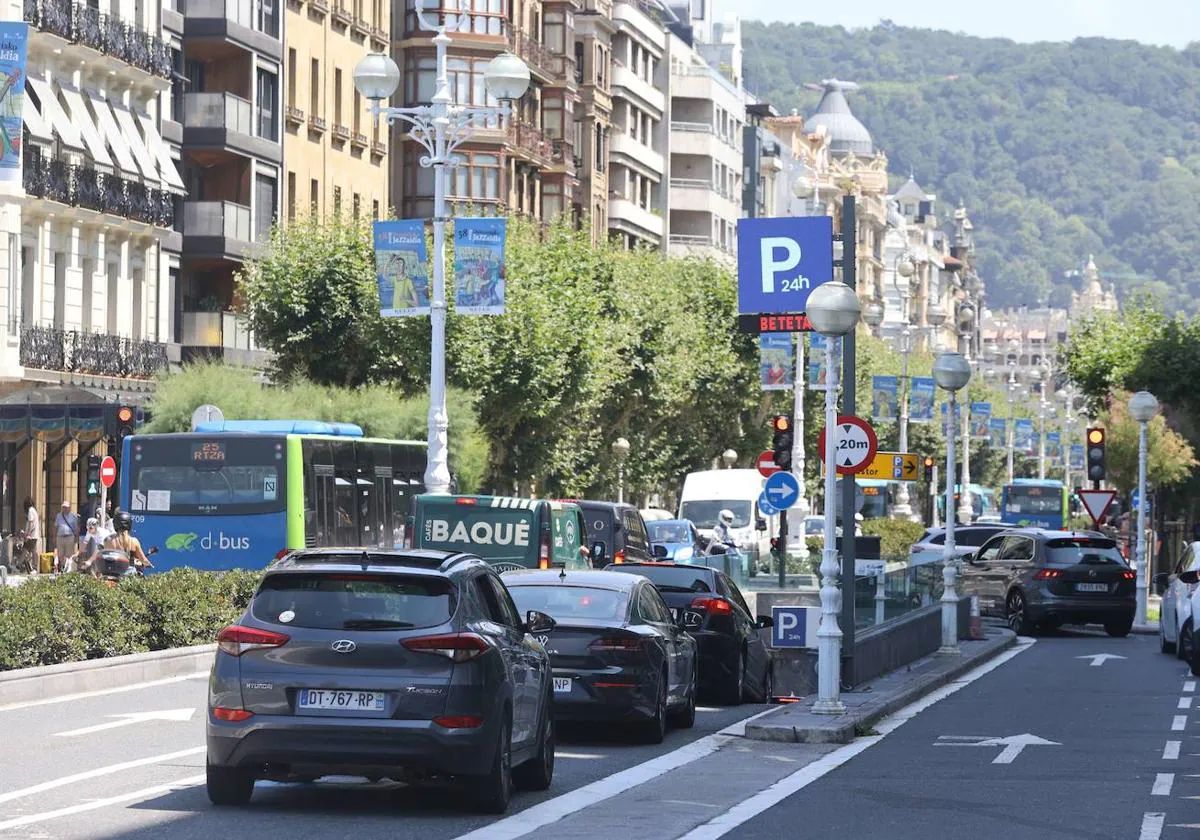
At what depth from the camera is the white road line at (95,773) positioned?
1488 centimetres

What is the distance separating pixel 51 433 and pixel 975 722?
32663 millimetres

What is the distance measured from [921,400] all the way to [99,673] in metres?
60.3

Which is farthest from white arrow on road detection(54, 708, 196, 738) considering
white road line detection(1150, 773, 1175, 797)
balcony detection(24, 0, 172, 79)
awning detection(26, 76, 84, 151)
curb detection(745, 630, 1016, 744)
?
balcony detection(24, 0, 172, 79)

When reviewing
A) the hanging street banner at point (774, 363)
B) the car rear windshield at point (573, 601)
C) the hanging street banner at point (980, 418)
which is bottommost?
the car rear windshield at point (573, 601)

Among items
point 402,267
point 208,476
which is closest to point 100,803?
point 208,476

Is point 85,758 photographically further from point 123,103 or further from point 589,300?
point 589,300

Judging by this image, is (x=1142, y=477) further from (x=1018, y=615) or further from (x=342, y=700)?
(x=342, y=700)

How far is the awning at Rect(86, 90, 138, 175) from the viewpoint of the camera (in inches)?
2288

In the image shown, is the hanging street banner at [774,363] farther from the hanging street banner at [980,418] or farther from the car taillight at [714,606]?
the hanging street banner at [980,418]

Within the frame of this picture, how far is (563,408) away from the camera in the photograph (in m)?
65.3

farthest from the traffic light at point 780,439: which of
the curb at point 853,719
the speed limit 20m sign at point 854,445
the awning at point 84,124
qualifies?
the awning at point 84,124

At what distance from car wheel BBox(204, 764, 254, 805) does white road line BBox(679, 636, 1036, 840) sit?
2531mm

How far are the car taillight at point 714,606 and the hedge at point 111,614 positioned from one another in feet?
19.1

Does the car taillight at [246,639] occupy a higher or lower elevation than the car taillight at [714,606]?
higher
